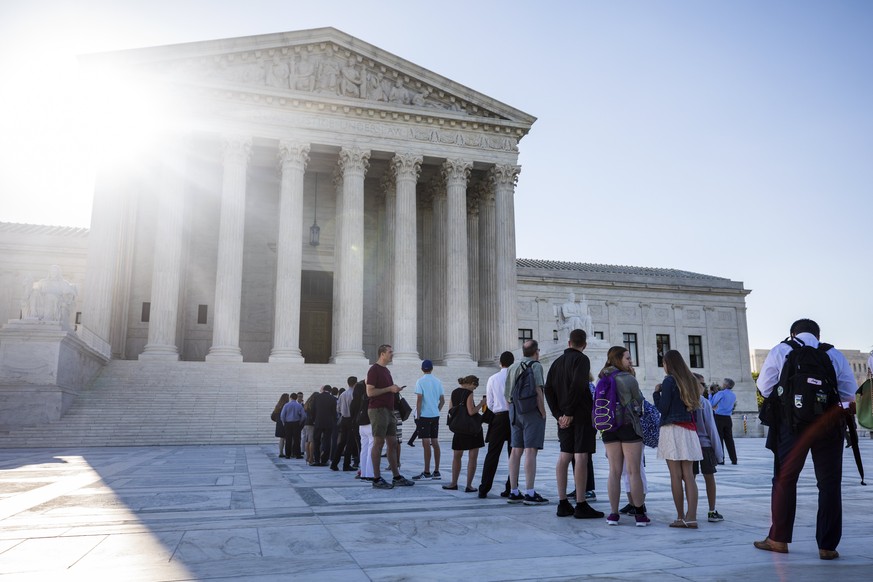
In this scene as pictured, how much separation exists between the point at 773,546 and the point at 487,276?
102 ft

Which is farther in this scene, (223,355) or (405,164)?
(405,164)

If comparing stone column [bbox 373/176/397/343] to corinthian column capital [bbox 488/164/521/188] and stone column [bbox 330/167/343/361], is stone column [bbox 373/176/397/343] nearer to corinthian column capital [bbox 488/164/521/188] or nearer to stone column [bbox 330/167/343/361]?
stone column [bbox 330/167/343/361]

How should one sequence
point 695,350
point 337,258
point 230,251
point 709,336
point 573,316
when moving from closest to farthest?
point 230,251, point 573,316, point 337,258, point 695,350, point 709,336

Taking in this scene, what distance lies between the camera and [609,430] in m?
7.30

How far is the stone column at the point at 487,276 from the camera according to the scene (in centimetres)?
3584

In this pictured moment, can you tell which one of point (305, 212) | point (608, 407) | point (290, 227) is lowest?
point (608, 407)

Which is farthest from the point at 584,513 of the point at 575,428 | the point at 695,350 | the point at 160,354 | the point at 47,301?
the point at 695,350

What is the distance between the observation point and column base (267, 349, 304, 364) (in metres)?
30.3

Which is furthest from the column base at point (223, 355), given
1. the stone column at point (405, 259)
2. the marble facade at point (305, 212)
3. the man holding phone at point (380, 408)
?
the man holding phone at point (380, 408)

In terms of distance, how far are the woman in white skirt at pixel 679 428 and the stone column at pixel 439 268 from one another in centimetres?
2792

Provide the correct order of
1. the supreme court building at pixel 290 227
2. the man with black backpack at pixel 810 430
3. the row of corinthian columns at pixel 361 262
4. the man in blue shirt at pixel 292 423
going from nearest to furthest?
1. the man with black backpack at pixel 810 430
2. the man in blue shirt at pixel 292 423
3. the supreme court building at pixel 290 227
4. the row of corinthian columns at pixel 361 262

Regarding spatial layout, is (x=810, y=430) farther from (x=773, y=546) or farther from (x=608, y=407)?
(x=608, y=407)

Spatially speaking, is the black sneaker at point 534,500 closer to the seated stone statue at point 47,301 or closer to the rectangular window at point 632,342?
the seated stone statue at point 47,301

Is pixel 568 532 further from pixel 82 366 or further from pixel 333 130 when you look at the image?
pixel 333 130
